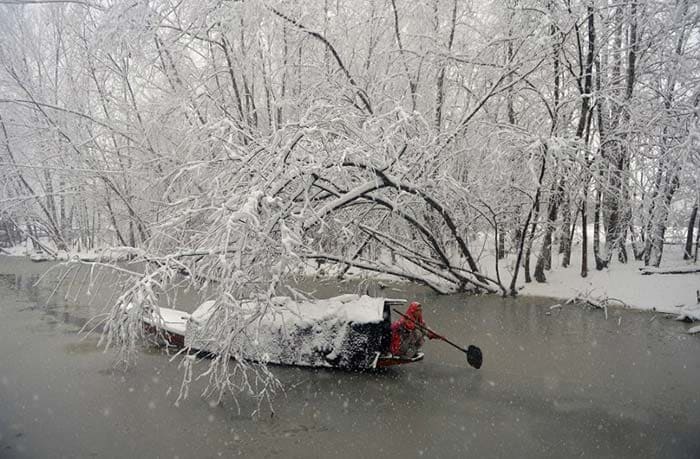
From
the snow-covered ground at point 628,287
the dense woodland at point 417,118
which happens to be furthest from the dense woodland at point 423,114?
the snow-covered ground at point 628,287

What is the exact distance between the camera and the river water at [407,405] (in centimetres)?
695

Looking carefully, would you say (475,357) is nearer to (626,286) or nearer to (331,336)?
(331,336)

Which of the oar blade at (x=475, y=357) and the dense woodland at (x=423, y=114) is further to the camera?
the dense woodland at (x=423, y=114)

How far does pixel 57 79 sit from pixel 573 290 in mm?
25945

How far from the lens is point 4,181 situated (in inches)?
933

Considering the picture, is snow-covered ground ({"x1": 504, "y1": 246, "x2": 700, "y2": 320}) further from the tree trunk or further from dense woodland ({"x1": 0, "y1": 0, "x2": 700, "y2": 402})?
dense woodland ({"x1": 0, "y1": 0, "x2": 700, "y2": 402})

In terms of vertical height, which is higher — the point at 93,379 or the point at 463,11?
the point at 463,11

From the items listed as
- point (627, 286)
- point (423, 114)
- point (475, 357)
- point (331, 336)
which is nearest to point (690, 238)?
point (627, 286)

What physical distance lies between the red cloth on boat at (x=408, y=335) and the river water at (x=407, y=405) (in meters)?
0.43

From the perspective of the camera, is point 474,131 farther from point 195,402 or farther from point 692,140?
point 195,402

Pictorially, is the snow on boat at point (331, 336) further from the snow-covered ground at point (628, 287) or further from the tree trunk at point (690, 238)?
the tree trunk at point (690, 238)

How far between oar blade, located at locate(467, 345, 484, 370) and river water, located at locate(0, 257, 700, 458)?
0.25 metres

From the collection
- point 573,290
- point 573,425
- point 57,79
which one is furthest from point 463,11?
point 57,79

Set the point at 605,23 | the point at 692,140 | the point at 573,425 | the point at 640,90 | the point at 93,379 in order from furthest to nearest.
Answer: the point at 640,90, the point at 605,23, the point at 692,140, the point at 93,379, the point at 573,425
